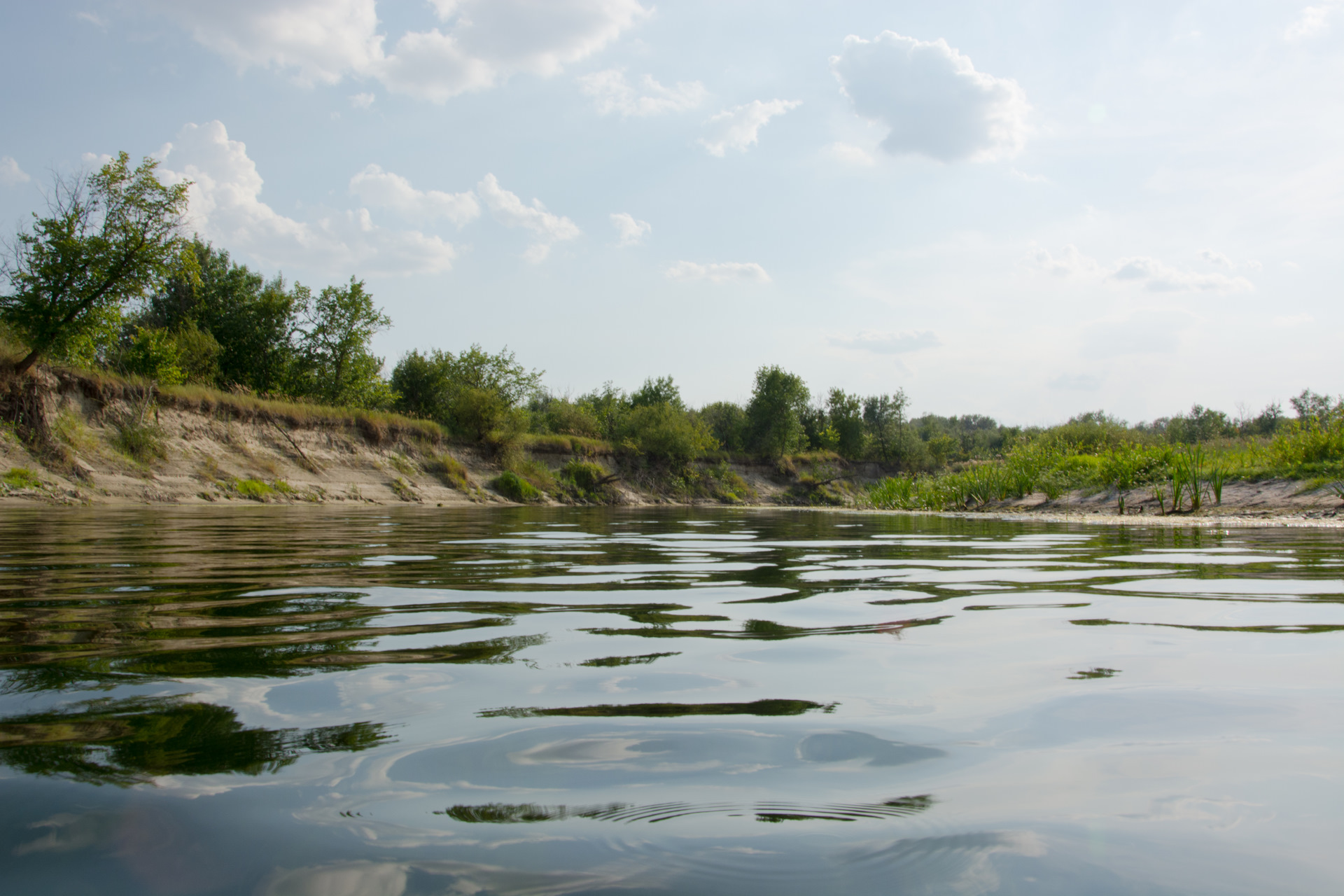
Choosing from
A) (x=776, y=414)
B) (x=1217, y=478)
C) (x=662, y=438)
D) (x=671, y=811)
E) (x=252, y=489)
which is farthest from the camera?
(x=776, y=414)

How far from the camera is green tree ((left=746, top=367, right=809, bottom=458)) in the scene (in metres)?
54.4

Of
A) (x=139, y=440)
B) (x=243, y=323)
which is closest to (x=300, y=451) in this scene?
(x=139, y=440)

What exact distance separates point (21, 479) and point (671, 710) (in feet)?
56.9

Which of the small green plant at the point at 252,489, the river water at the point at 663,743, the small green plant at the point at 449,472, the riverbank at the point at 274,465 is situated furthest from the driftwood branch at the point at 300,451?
the river water at the point at 663,743

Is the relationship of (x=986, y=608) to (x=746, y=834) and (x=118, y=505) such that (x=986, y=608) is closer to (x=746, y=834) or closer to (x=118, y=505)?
(x=746, y=834)

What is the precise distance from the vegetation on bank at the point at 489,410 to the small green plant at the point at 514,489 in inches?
3.1

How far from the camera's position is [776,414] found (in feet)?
181

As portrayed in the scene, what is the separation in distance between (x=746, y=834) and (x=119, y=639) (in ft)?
7.40

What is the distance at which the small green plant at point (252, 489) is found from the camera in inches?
703

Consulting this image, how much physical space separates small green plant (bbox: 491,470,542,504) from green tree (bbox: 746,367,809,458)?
28.0 m

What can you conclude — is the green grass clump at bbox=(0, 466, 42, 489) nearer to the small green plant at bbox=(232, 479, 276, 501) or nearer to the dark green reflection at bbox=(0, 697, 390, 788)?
the small green plant at bbox=(232, 479, 276, 501)

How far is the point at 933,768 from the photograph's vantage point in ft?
4.39

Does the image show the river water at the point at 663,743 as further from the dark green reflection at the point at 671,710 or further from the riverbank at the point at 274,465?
Result: the riverbank at the point at 274,465

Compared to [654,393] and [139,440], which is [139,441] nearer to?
[139,440]
